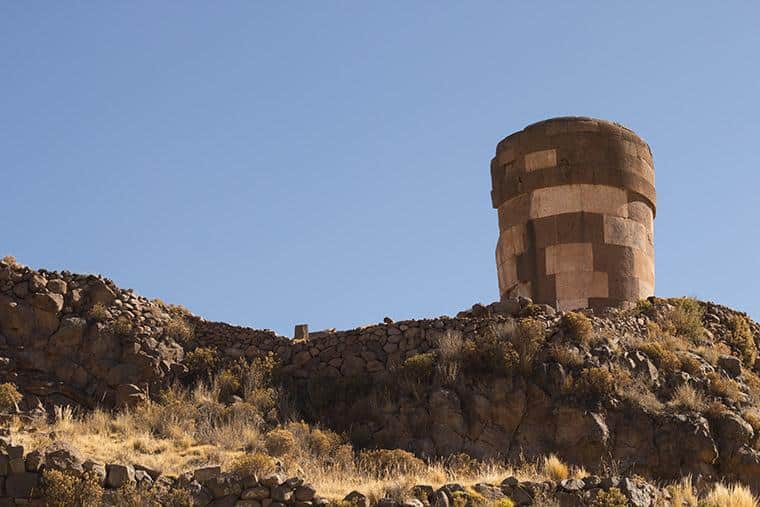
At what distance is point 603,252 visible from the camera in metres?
20.9

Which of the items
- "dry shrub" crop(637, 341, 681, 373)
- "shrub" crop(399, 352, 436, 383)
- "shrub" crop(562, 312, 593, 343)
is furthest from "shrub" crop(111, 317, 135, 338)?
"dry shrub" crop(637, 341, 681, 373)

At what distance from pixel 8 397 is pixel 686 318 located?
10789 millimetres

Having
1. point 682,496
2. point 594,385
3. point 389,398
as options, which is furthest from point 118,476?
point 594,385

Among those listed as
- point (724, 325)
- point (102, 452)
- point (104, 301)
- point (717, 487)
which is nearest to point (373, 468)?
point (102, 452)

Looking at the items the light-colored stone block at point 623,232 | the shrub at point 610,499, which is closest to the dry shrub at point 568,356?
the light-colored stone block at point 623,232

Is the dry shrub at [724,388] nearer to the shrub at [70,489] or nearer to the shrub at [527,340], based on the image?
the shrub at [527,340]

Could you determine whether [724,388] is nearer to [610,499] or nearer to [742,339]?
[742,339]

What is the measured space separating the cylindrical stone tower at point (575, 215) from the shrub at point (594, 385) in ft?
11.1

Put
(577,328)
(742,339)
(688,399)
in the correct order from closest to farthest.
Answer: (688,399), (577,328), (742,339)

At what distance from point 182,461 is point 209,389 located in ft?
10.2

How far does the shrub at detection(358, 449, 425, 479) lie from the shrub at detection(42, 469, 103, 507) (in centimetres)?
350

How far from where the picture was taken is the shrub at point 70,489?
13.3 metres

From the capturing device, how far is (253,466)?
543 inches

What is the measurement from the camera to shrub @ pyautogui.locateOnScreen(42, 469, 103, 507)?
43.6 feet
